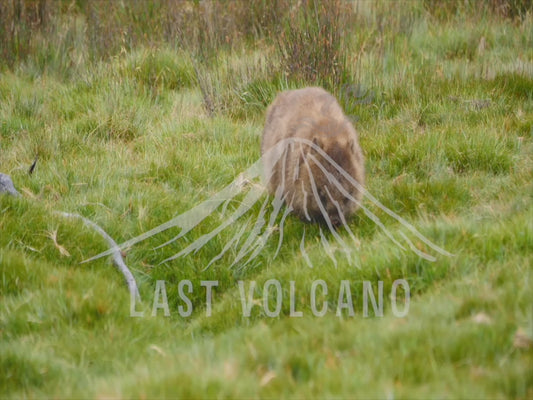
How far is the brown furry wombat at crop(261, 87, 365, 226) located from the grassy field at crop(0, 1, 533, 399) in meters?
0.17

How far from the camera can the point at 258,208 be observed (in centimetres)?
489

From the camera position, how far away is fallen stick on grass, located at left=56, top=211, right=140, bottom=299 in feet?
12.9

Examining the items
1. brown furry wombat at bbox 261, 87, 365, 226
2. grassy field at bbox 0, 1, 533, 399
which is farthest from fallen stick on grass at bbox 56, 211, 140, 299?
brown furry wombat at bbox 261, 87, 365, 226

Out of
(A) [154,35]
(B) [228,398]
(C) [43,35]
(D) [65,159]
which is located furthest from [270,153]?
(C) [43,35]

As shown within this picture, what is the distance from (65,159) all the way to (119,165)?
0.55 m

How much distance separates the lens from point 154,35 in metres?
8.78

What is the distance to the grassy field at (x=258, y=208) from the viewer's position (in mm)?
2670

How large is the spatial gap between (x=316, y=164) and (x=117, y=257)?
1496 millimetres

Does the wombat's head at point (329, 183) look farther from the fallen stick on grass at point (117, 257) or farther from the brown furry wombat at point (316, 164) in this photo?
the fallen stick on grass at point (117, 257)

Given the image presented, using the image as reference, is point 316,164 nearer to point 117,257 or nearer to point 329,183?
point 329,183

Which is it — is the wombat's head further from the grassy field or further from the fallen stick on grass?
the fallen stick on grass

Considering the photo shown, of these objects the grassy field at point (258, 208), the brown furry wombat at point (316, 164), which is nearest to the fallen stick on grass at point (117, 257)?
the grassy field at point (258, 208)

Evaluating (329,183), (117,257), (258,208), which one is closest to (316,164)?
(329,183)

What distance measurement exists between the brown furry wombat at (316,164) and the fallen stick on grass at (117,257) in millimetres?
1270
